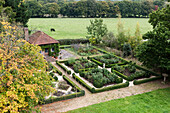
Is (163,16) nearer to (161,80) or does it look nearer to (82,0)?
(161,80)

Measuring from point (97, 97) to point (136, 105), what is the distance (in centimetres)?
354

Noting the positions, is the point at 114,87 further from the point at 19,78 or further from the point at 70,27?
the point at 70,27

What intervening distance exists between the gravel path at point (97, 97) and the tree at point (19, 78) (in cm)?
377

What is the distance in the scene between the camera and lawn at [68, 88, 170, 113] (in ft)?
44.6

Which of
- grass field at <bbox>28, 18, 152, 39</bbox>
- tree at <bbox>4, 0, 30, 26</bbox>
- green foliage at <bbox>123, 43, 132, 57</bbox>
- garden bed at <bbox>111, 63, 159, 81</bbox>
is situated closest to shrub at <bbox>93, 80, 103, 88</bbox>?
garden bed at <bbox>111, 63, 159, 81</bbox>

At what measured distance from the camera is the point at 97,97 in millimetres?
15852

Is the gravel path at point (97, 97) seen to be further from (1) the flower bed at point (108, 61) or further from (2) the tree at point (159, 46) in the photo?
(1) the flower bed at point (108, 61)

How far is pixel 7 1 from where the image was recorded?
1305 inches

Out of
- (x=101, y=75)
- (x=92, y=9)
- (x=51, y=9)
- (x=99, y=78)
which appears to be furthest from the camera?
(x=92, y=9)

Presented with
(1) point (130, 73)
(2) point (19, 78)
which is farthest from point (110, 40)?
(2) point (19, 78)

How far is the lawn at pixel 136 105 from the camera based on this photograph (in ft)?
44.6

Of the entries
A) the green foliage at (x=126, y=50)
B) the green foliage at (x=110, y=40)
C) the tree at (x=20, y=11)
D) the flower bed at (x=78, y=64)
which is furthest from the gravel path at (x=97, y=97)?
the tree at (x=20, y=11)

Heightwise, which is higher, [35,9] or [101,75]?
[35,9]

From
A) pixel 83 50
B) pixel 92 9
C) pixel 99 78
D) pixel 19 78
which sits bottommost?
pixel 99 78
